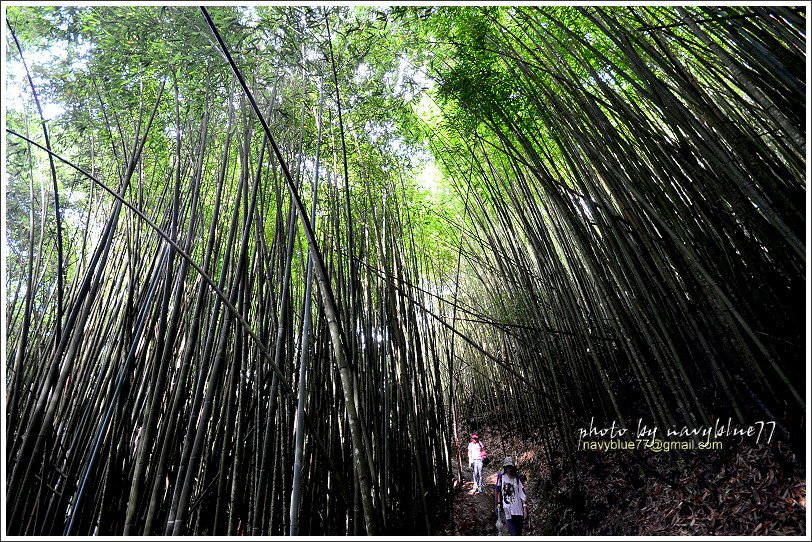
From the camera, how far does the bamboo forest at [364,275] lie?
5.37ft

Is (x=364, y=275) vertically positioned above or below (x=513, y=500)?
above

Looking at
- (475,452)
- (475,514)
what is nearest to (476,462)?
(475,452)

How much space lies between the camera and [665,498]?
9.78 ft

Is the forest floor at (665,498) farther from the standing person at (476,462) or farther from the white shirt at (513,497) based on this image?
the white shirt at (513,497)

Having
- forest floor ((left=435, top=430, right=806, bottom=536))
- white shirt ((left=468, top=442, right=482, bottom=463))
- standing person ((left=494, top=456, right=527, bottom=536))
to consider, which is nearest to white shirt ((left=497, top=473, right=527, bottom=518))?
standing person ((left=494, top=456, right=527, bottom=536))

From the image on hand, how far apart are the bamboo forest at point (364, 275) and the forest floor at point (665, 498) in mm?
21

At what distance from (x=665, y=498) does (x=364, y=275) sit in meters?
2.66

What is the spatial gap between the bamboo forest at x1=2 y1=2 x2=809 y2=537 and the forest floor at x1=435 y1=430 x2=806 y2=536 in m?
0.02

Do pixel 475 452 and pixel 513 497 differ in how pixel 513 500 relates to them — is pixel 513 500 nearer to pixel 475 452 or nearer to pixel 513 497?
pixel 513 497

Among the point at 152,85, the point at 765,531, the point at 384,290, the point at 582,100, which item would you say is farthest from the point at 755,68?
the point at 152,85

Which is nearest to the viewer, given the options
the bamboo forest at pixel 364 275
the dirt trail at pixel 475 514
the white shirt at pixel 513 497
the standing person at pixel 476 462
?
the bamboo forest at pixel 364 275

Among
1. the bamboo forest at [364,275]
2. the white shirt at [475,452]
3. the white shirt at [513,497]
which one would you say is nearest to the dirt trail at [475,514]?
the white shirt at [475,452]

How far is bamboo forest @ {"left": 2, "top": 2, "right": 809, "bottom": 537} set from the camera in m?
1.64

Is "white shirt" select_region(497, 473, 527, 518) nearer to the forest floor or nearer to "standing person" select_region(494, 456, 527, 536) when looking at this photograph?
"standing person" select_region(494, 456, 527, 536)
